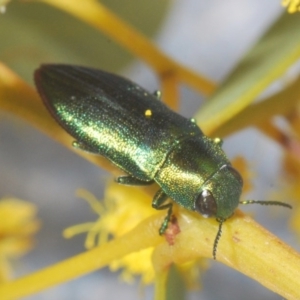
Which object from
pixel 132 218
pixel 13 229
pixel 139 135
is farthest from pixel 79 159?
pixel 139 135

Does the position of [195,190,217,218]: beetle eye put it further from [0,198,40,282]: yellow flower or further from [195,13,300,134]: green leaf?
[0,198,40,282]: yellow flower

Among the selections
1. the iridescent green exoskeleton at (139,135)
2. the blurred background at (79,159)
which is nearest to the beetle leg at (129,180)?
the iridescent green exoskeleton at (139,135)

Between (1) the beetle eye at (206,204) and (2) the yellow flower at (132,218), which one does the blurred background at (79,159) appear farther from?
(1) the beetle eye at (206,204)

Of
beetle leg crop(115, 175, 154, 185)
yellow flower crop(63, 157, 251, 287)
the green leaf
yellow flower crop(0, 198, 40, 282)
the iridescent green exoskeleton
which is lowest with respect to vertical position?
yellow flower crop(0, 198, 40, 282)

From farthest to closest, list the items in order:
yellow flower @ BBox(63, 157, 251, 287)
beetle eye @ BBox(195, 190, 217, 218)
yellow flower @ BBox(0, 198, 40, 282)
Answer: yellow flower @ BBox(0, 198, 40, 282), yellow flower @ BBox(63, 157, 251, 287), beetle eye @ BBox(195, 190, 217, 218)

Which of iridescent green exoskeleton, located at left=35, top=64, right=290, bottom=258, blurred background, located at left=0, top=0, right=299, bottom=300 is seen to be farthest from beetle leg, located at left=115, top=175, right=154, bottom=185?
blurred background, located at left=0, top=0, right=299, bottom=300

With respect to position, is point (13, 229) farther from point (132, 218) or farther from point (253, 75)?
point (253, 75)
